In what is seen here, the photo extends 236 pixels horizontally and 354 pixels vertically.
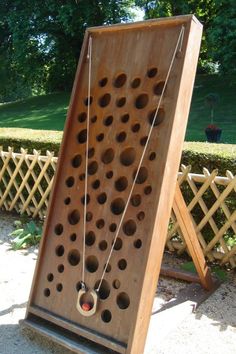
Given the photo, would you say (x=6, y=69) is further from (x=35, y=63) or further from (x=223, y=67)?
(x=223, y=67)

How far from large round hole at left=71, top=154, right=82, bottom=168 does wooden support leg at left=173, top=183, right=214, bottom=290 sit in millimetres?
700

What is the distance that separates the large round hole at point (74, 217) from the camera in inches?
110

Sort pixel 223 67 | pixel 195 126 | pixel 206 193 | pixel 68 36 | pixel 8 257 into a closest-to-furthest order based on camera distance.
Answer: pixel 206 193, pixel 8 257, pixel 195 126, pixel 223 67, pixel 68 36

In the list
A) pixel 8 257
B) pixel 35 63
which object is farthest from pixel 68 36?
pixel 8 257

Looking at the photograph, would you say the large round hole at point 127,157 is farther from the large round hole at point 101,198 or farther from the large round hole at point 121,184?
the large round hole at point 101,198

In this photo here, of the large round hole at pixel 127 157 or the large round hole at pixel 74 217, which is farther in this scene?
the large round hole at pixel 74 217

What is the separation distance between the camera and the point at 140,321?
7.55ft

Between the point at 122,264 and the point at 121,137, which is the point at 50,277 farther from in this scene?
the point at 121,137

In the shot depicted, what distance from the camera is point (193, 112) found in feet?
51.6

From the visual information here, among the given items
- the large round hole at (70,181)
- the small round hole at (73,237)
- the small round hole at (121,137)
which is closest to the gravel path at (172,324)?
the small round hole at (73,237)

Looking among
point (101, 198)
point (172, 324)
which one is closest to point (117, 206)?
point (101, 198)

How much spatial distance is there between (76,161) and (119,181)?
0.42 metres

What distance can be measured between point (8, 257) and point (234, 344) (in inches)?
104

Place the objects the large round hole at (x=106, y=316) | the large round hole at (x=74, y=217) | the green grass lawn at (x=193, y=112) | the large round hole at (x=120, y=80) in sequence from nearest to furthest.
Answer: the large round hole at (x=106, y=316) < the large round hole at (x=120, y=80) < the large round hole at (x=74, y=217) < the green grass lawn at (x=193, y=112)
